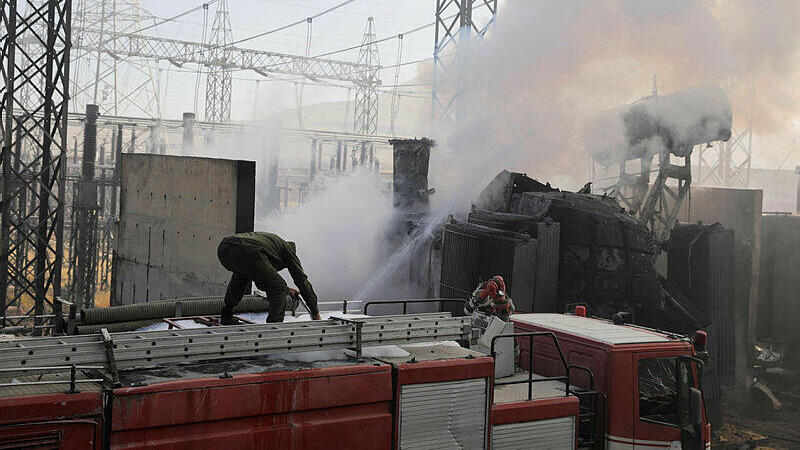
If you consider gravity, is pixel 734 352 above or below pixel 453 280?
below

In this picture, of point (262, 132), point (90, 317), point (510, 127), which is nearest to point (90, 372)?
point (90, 317)

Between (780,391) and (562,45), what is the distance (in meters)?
11.0

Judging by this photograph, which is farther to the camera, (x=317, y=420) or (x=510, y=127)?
(x=510, y=127)

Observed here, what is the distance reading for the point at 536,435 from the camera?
216 inches

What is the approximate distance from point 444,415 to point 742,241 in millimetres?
17083

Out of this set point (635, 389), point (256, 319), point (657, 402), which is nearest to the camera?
point (635, 389)

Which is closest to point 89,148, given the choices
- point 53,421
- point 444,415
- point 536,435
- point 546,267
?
point 546,267

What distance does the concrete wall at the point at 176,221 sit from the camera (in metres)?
11.7

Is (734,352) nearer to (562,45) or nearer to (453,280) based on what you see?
(453,280)

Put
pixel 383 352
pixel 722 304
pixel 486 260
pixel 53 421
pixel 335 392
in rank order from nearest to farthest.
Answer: pixel 53 421 → pixel 335 392 → pixel 383 352 → pixel 486 260 → pixel 722 304

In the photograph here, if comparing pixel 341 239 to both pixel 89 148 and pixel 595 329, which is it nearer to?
pixel 89 148

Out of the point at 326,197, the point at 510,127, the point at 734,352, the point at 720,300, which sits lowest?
the point at 734,352

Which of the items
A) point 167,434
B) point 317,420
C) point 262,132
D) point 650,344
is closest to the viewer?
point 167,434

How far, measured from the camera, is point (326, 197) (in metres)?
20.7
